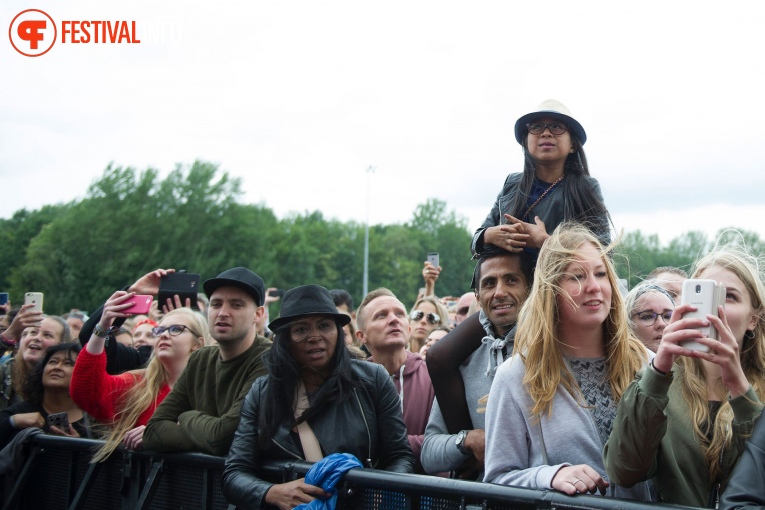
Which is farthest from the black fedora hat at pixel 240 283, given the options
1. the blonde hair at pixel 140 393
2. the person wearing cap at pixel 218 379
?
the blonde hair at pixel 140 393

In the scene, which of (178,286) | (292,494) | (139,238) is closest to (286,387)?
(292,494)

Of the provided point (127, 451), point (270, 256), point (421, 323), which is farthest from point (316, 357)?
point (270, 256)

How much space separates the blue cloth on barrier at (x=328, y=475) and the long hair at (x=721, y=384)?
58.9 inches

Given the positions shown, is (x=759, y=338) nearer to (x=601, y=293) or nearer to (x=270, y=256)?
(x=601, y=293)

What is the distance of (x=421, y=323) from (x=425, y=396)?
3029 mm

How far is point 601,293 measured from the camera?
342cm

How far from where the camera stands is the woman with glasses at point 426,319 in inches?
329

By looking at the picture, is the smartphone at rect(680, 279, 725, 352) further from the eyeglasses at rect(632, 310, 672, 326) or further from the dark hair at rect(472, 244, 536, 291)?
the eyeglasses at rect(632, 310, 672, 326)

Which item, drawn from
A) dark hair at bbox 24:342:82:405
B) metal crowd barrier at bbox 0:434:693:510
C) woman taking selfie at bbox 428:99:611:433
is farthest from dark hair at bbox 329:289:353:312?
woman taking selfie at bbox 428:99:611:433

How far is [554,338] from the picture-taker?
3.38 meters

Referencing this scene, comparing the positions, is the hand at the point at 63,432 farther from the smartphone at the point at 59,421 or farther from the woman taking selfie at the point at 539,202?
the woman taking selfie at the point at 539,202

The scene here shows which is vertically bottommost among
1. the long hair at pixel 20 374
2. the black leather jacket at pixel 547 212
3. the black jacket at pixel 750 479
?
the black jacket at pixel 750 479

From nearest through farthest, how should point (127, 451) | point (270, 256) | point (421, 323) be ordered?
point (127, 451) → point (421, 323) → point (270, 256)

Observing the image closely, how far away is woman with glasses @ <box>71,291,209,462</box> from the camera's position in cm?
571
